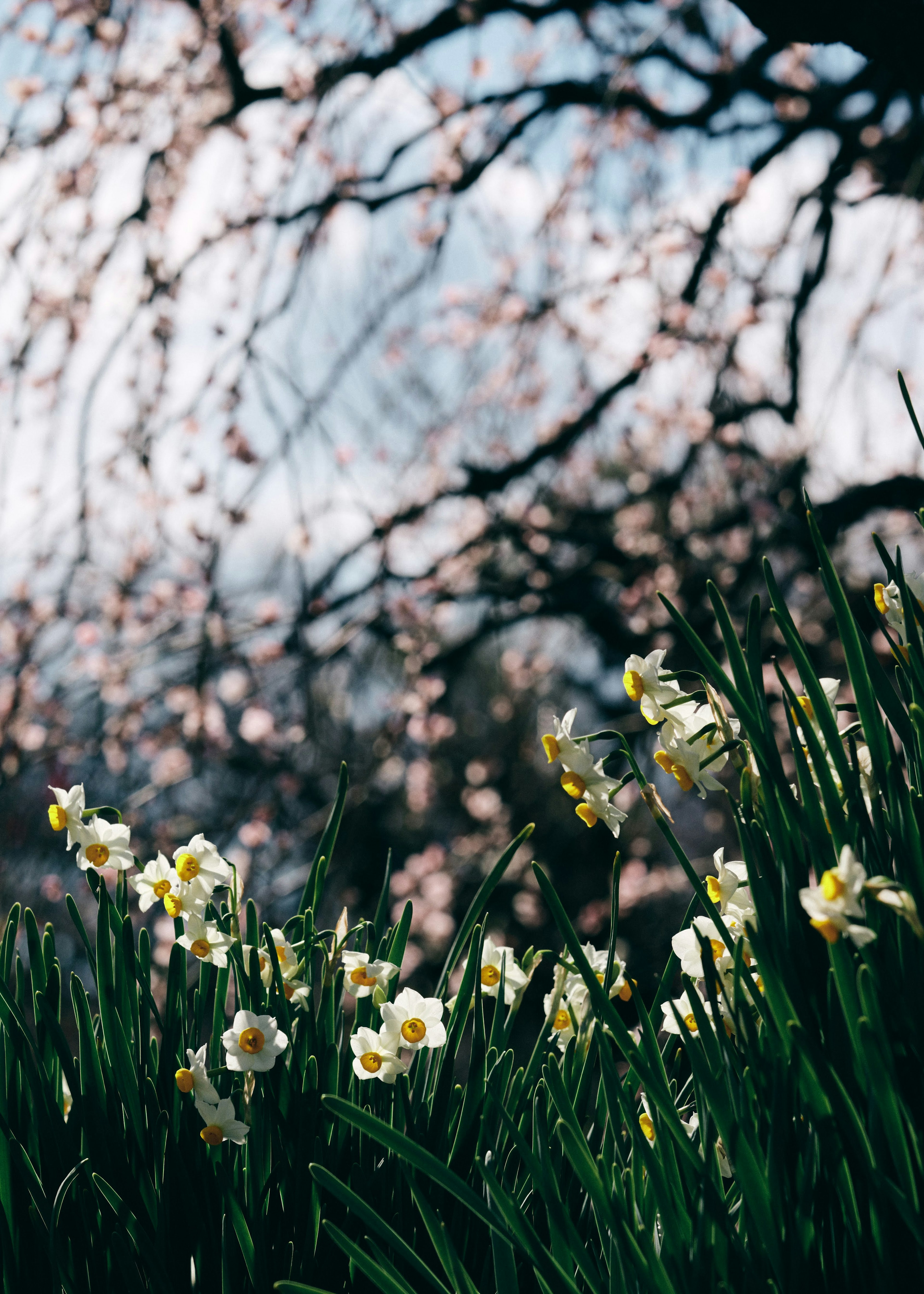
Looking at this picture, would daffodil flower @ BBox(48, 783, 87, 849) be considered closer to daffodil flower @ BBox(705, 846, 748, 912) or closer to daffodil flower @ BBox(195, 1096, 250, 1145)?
daffodil flower @ BBox(195, 1096, 250, 1145)

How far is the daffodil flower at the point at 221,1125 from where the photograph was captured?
95cm

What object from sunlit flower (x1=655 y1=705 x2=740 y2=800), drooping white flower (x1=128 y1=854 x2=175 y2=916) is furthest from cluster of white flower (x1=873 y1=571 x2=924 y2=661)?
drooping white flower (x1=128 y1=854 x2=175 y2=916)

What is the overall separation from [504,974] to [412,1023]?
158mm

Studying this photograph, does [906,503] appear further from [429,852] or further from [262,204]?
[429,852]

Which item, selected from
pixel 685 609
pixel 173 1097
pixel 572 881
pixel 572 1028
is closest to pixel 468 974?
pixel 572 1028

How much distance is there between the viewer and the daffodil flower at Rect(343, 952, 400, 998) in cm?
108

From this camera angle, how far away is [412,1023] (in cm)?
102

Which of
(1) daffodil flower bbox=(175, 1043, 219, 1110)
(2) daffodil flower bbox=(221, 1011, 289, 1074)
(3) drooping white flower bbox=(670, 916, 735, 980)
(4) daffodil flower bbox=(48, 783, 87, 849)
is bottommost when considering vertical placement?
(1) daffodil flower bbox=(175, 1043, 219, 1110)

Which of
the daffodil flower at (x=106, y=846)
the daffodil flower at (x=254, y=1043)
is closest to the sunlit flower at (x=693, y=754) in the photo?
the daffodil flower at (x=254, y=1043)

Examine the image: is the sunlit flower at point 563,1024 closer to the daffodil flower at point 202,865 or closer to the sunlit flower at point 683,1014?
the sunlit flower at point 683,1014

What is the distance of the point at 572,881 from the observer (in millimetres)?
8938

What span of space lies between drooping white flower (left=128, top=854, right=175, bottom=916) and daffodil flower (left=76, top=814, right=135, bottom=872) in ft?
0.06

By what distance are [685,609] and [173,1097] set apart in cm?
324

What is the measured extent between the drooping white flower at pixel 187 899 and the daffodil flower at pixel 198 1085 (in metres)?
0.16
